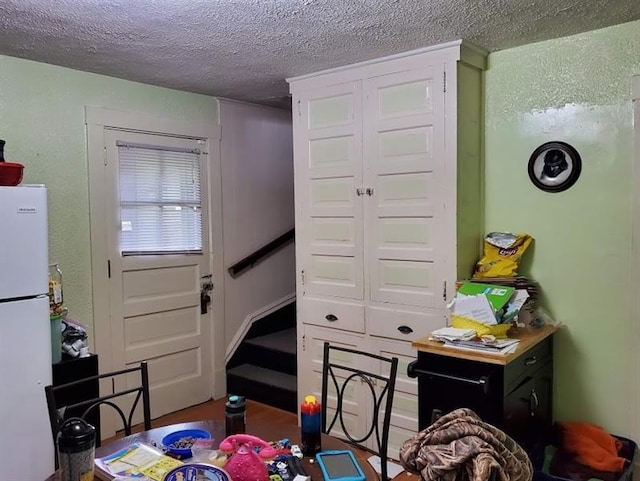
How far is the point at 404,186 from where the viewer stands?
3.04 metres

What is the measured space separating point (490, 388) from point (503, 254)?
2.84 ft

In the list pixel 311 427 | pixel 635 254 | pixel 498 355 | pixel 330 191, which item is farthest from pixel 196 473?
pixel 635 254

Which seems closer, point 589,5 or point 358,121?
point 589,5

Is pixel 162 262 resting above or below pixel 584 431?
above

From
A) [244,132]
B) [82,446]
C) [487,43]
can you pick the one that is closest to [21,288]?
[82,446]

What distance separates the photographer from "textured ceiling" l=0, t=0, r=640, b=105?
2.29 metres

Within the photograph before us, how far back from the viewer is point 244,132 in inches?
171

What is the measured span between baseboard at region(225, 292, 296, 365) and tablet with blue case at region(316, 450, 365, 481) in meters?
2.70

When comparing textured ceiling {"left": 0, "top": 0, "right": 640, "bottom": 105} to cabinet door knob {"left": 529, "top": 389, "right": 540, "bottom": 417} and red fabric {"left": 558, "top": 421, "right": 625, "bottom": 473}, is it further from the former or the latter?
red fabric {"left": 558, "top": 421, "right": 625, "bottom": 473}

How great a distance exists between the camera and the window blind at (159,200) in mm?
3625

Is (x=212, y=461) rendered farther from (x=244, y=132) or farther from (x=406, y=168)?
(x=244, y=132)

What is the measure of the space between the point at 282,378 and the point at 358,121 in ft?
6.58

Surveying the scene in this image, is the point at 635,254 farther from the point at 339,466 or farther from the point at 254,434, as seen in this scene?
the point at 254,434

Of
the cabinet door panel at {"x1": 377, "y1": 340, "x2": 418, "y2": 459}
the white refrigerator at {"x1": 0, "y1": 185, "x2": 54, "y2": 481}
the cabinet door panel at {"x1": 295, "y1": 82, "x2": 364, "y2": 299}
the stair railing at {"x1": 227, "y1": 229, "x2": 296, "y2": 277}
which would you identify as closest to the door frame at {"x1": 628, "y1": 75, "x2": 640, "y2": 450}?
the cabinet door panel at {"x1": 377, "y1": 340, "x2": 418, "y2": 459}
